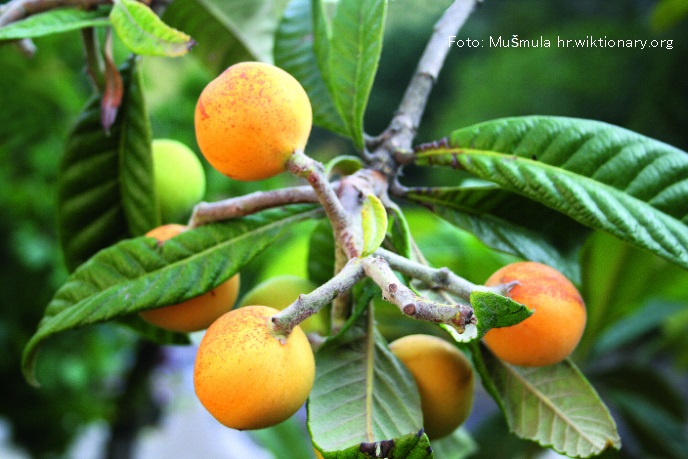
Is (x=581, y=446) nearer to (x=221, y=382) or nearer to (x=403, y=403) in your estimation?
(x=403, y=403)

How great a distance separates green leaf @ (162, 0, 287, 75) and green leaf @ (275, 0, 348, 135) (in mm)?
120

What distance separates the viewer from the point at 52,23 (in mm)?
518

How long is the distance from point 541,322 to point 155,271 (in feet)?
0.87

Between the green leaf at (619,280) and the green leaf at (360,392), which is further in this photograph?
the green leaf at (619,280)

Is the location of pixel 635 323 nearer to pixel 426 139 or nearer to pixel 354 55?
pixel 354 55

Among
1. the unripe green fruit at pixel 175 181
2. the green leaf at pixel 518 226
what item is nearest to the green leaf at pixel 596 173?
the green leaf at pixel 518 226

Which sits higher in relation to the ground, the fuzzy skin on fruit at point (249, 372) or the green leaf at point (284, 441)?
the fuzzy skin on fruit at point (249, 372)

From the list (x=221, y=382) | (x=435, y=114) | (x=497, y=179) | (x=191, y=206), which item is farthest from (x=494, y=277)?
(x=435, y=114)

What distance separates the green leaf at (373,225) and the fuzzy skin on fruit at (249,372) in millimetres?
68

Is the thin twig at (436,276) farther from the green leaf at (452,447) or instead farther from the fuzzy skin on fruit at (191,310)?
the green leaf at (452,447)

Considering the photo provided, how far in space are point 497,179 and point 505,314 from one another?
→ 18cm

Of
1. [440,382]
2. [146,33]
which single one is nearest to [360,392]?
[440,382]

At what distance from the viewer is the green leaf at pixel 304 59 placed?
573 mm

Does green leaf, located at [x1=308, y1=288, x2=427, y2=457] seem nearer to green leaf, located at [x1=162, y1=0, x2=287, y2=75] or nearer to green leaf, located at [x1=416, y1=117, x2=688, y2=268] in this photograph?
green leaf, located at [x1=416, y1=117, x2=688, y2=268]
